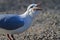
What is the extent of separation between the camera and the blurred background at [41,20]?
737 centimetres

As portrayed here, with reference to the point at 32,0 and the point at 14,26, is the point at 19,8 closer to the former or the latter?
the point at 32,0

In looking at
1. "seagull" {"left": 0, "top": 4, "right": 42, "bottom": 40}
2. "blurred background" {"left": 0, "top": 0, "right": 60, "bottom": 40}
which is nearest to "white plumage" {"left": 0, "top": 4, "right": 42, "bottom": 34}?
"seagull" {"left": 0, "top": 4, "right": 42, "bottom": 40}

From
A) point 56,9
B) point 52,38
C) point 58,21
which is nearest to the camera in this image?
point 52,38

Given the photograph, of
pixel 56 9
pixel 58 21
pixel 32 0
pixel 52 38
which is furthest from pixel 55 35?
pixel 32 0

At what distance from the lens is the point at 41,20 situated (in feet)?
32.9

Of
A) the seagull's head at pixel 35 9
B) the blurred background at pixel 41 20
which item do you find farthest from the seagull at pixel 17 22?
the blurred background at pixel 41 20

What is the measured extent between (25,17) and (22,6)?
6.51 m

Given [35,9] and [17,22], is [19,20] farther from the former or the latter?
[35,9]

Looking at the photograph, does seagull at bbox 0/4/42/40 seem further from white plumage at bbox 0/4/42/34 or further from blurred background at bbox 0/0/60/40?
blurred background at bbox 0/0/60/40

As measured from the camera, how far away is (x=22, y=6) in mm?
12977

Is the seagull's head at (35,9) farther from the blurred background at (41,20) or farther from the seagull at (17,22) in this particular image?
the blurred background at (41,20)

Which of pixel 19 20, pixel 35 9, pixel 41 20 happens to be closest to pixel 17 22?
pixel 19 20

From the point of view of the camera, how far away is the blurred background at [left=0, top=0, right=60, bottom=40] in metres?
7.37

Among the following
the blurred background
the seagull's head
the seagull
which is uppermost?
the seagull's head
